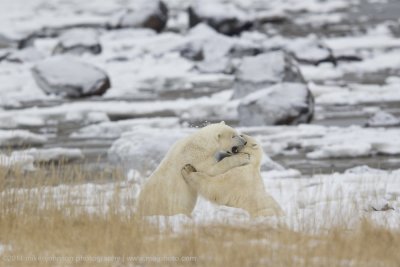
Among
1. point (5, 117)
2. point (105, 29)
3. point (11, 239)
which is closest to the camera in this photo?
point (11, 239)

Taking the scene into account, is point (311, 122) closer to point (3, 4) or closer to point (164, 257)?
point (164, 257)

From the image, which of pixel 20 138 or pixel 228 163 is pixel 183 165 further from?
pixel 20 138

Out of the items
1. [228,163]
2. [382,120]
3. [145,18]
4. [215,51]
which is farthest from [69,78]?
[228,163]

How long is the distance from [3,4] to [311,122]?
30037 millimetres

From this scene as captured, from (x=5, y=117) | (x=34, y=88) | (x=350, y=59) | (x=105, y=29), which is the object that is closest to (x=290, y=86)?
(x=5, y=117)

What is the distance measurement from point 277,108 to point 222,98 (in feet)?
10.1

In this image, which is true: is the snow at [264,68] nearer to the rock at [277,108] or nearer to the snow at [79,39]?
the rock at [277,108]

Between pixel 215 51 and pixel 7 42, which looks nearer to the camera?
pixel 215 51

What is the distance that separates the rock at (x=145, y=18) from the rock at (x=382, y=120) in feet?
53.9

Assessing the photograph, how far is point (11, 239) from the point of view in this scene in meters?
6.25

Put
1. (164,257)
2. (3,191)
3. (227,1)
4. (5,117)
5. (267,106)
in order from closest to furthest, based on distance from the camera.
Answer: (164,257) < (3,191) < (267,106) < (5,117) < (227,1)

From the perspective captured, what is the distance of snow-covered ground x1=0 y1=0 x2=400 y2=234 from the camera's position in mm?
9750

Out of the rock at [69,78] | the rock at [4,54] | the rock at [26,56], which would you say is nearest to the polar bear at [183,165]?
the rock at [69,78]

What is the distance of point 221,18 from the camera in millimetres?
29094
